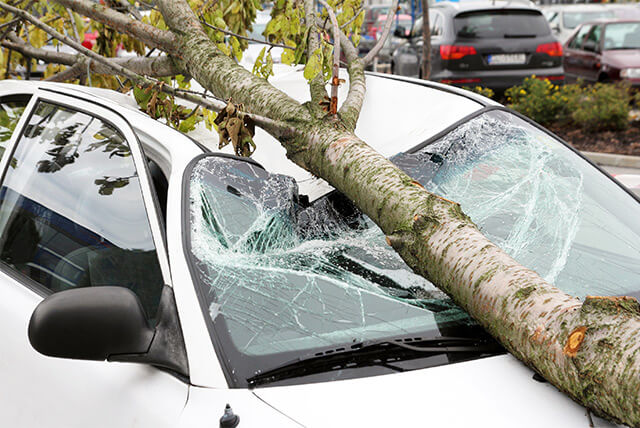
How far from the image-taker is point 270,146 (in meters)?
3.45

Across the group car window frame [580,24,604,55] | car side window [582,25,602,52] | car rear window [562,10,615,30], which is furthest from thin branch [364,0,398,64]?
car rear window [562,10,615,30]

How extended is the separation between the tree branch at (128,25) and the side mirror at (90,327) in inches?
80.6

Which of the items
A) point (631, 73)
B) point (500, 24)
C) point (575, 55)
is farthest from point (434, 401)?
point (575, 55)

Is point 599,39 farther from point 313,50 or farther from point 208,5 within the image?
point 313,50

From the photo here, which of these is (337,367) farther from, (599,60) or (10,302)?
(599,60)

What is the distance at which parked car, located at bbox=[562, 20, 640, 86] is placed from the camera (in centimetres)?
1332

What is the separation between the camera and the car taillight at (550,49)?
38.2 feet

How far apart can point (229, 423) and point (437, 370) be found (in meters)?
0.54

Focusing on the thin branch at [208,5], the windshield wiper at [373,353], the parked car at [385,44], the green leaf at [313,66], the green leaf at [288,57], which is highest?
the thin branch at [208,5]

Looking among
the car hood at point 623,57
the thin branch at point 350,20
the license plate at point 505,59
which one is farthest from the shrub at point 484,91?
the thin branch at point 350,20

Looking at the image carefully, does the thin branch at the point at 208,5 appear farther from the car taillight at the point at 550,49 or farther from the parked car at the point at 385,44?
the parked car at the point at 385,44

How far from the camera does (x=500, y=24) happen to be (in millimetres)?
11672

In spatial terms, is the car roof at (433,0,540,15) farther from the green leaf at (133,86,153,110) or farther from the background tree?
the green leaf at (133,86,153,110)

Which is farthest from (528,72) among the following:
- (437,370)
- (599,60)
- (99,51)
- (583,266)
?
(437,370)
